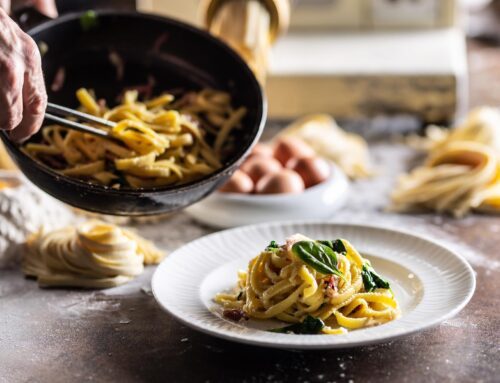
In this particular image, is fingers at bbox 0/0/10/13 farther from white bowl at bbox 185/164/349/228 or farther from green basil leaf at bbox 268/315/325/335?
green basil leaf at bbox 268/315/325/335

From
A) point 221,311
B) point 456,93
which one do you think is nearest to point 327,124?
point 456,93

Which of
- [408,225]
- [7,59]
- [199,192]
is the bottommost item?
[408,225]

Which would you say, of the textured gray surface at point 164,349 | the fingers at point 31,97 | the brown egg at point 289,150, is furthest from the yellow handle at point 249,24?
the fingers at point 31,97

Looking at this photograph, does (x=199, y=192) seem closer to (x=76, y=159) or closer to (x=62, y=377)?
(x=76, y=159)

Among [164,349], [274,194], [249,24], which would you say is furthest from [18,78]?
[249,24]

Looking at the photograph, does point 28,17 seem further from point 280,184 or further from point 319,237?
point 319,237

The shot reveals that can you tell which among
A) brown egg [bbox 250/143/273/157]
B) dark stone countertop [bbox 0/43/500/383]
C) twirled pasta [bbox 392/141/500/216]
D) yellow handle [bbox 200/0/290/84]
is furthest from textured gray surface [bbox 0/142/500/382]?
yellow handle [bbox 200/0/290/84]
